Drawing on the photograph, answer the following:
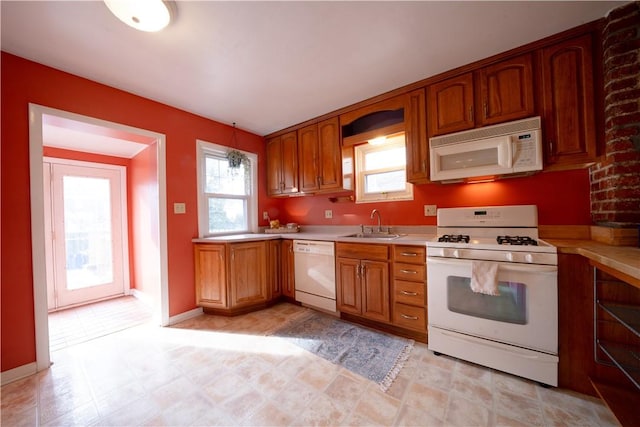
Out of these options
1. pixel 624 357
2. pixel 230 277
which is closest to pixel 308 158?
pixel 230 277

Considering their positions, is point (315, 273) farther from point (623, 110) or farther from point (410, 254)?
point (623, 110)

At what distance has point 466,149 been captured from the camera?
1976 millimetres

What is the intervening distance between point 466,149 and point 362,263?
138 centimetres

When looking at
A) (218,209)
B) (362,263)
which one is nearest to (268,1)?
(362,263)

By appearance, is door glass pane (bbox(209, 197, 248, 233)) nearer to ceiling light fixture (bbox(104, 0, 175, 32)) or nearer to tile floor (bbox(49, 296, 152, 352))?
tile floor (bbox(49, 296, 152, 352))

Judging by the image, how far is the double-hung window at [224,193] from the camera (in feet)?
9.51

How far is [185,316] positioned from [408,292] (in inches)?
96.3

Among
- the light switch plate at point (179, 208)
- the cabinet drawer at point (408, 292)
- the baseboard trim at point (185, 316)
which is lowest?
the baseboard trim at point (185, 316)

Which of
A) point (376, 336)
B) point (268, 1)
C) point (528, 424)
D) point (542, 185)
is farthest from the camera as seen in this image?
point (376, 336)

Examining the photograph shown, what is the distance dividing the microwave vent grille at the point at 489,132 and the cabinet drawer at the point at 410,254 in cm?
97

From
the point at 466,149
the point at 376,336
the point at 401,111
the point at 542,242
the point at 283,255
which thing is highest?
the point at 401,111

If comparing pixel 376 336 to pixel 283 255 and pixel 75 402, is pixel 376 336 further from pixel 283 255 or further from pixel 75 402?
pixel 75 402

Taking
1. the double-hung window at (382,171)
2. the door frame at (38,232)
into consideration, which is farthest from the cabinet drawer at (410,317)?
the door frame at (38,232)

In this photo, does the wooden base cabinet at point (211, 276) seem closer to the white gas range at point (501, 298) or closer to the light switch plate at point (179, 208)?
the light switch plate at point (179, 208)
